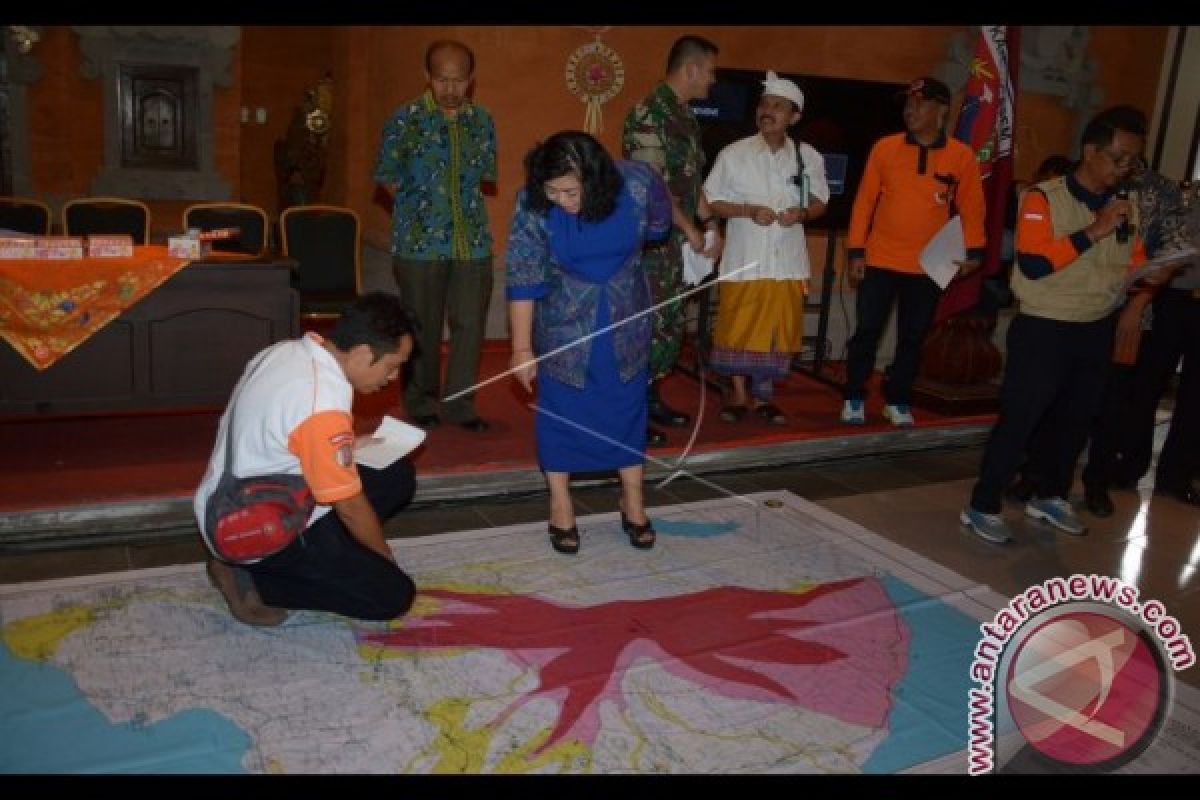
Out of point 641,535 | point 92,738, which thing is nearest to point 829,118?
point 641,535

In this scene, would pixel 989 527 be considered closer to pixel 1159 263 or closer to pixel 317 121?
pixel 1159 263

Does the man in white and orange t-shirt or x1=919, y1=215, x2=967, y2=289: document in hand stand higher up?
x1=919, y1=215, x2=967, y2=289: document in hand

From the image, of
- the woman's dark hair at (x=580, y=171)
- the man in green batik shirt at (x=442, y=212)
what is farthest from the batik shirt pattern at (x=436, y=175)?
the woman's dark hair at (x=580, y=171)

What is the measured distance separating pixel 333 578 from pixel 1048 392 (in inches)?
94.4

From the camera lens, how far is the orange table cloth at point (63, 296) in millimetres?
3303

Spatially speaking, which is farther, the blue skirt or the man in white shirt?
the man in white shirt

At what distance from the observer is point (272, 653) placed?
96.7 inches

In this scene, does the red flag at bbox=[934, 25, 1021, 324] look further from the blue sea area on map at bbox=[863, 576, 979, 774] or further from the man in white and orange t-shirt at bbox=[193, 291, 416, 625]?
the man in white and orange t-shirt at bbox=[193, 291, 416, 625]

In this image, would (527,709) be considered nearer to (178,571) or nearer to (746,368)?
(178,571)

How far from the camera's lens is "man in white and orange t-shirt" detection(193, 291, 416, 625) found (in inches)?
88.4

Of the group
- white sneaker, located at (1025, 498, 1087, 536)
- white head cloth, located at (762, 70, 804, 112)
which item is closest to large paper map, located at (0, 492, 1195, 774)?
white sneaker, located at (1025, 498, 1087, 536)

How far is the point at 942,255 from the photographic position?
14.6 ft

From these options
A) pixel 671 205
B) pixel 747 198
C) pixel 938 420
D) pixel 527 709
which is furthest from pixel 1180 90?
pixel 527 709

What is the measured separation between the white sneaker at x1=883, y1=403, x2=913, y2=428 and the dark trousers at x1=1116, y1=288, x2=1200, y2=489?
3.02ft
